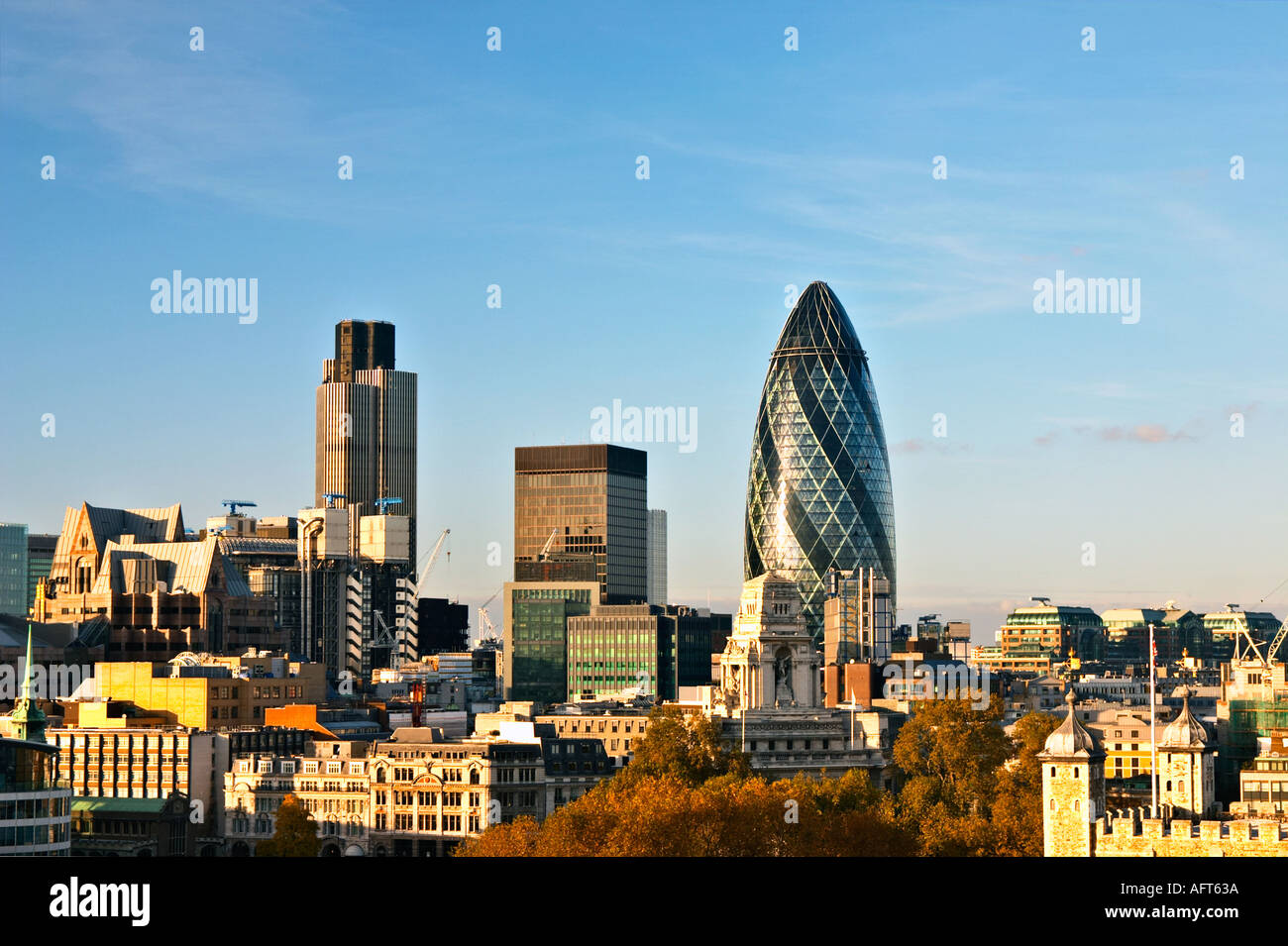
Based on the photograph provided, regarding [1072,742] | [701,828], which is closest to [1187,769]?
[1072,742]

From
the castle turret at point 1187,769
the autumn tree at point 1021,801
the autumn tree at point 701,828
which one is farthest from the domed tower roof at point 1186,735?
the autumn tree at point 701,828

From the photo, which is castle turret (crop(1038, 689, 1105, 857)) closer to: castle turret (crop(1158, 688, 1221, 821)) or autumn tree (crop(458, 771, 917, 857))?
castle turret (crop(1158, 688, 1221, 821))

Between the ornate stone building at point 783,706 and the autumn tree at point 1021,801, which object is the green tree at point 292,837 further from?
the autumn tree at point 1021,801

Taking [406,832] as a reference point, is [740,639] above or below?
above

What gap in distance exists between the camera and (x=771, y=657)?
167625 mm

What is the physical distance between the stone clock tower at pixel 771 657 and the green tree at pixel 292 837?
1422 inches

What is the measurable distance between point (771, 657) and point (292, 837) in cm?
4591

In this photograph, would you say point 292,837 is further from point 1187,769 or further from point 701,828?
point 1187,769

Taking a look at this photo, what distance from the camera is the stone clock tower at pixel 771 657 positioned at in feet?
543
